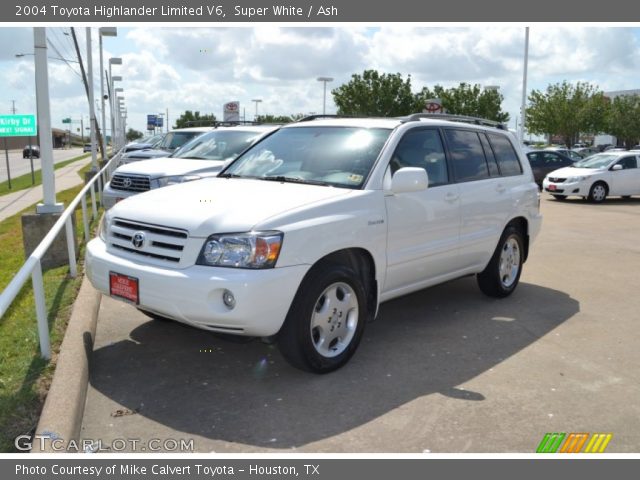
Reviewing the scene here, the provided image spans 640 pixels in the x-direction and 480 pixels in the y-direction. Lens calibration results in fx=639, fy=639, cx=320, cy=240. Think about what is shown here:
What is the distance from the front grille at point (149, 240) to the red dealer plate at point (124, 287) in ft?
0.65

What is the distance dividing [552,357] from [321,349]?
6.38 ft

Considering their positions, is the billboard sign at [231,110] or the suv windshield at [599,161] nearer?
the suv windshield at [599,161]

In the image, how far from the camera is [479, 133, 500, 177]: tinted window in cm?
652

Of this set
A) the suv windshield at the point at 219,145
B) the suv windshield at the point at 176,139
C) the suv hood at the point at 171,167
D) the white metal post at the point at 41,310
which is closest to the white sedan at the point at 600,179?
the suv windshield at the point at 176,139

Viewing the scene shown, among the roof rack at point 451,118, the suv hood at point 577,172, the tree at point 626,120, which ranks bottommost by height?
the suv hood at point 577,172

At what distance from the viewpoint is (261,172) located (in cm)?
550

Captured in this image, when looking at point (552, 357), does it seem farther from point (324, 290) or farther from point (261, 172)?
point (261, 172)

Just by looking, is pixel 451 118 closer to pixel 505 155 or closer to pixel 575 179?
pixel 505 155

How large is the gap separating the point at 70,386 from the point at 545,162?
70.1ft

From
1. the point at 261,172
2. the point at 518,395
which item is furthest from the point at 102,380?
the point at 518,395

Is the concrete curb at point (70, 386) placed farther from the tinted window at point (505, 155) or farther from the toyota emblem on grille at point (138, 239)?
the tinted window at point (505, 155)

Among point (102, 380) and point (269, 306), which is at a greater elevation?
point (269, 306)

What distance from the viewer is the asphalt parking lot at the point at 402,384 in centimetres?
378

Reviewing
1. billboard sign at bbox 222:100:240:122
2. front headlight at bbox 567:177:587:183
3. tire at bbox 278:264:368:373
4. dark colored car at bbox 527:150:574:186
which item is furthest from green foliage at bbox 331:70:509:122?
tire at bbox 278:264:368:373
